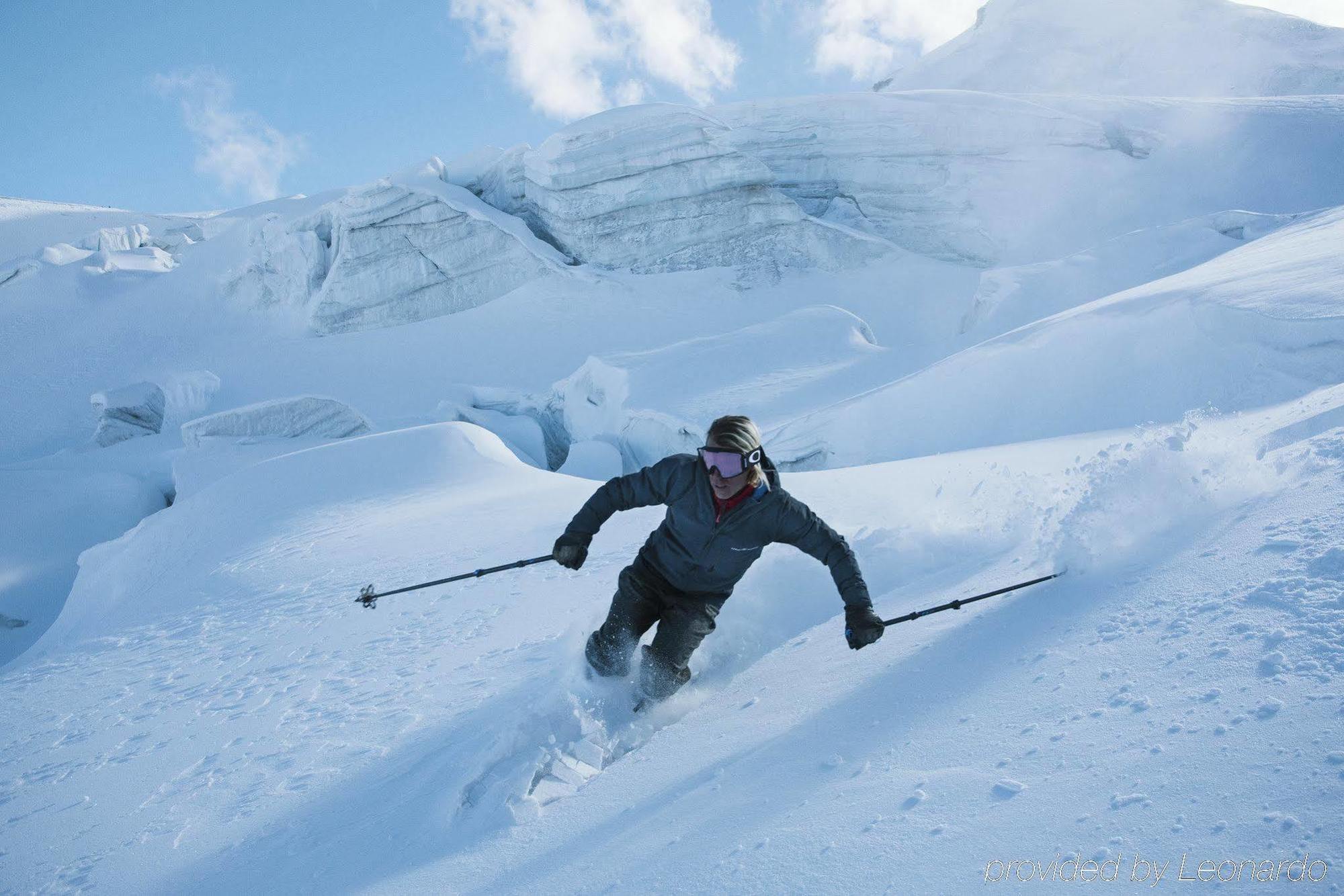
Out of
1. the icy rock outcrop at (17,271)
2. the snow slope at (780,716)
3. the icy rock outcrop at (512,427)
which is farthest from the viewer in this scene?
the icy rock outcrop at (17,271)

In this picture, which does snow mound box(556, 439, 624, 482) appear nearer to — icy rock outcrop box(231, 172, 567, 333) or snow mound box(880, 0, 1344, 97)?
icy rock outcrop box(231, 172, 567, 333)

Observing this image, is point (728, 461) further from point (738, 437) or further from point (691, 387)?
point (691, 387)

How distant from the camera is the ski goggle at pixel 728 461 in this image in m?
2.76

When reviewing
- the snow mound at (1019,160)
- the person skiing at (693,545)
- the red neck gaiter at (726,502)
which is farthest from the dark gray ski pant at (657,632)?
the snow mound at (1019,160)

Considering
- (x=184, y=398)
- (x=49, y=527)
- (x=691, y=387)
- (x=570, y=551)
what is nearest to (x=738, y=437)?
(x=570, y=551)

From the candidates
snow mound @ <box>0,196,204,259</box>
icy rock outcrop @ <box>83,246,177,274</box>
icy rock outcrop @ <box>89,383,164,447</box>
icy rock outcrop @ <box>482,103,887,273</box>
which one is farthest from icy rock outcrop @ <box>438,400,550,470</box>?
snow mound @ <box>0,196,204,259</box>

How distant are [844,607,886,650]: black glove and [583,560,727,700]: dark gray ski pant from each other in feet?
2.20

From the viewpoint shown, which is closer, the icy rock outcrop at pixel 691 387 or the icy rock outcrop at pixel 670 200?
the icy rock outcrop at pixel 691 387

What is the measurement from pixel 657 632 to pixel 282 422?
1208 cm

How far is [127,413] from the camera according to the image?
17141 mm

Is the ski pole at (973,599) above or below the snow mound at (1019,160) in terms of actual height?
below

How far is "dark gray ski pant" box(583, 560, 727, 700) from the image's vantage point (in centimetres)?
309

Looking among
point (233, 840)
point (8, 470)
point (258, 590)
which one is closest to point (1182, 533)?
point (233, 840)

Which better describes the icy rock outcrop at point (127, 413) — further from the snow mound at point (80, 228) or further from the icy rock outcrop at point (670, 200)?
the snow mound at point (80, 228)
